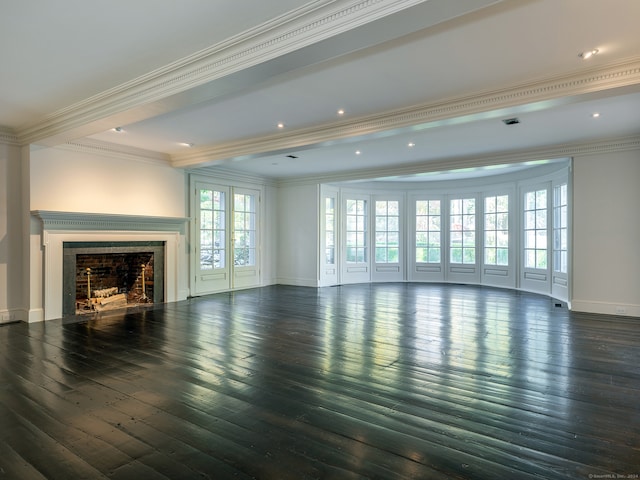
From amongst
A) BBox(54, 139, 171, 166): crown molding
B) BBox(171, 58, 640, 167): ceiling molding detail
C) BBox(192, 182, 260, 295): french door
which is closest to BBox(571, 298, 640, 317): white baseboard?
BBox(171, 58, 640, 167): ceiling molding detail

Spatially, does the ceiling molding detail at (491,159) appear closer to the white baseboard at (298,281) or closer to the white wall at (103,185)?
the white baseboard at (298,281)

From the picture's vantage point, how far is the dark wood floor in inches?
85.6

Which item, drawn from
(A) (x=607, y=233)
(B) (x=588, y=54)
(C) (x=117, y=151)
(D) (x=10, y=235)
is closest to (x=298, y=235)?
(C) (x=117, y=151)

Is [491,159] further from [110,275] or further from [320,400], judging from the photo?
[110,275]

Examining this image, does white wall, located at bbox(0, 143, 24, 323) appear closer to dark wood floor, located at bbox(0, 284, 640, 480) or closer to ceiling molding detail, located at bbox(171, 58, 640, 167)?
dark wood floor, located at bbox(0, 284, 640, 480)

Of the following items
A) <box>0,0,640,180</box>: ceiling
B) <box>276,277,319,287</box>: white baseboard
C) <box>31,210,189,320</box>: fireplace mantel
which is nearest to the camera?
<box>0,0,640,180</box>: ceiling

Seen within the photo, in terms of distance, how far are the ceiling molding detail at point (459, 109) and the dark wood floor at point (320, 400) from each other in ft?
8.85

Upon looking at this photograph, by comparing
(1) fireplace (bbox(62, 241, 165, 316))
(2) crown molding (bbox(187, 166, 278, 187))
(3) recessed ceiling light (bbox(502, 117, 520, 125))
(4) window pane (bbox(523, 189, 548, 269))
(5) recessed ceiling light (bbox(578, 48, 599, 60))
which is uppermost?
(5) recessed ceiling light (bbox(578, 48, 599, 60))

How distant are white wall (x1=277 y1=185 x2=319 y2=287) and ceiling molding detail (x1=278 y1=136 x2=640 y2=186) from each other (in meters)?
0.49

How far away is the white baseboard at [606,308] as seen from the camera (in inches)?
246

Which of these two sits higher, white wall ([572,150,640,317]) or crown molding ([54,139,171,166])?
crown molding ([54,139,171,166])

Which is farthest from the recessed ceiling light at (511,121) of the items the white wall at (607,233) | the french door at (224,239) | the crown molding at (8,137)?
the crown molding at (8,137)

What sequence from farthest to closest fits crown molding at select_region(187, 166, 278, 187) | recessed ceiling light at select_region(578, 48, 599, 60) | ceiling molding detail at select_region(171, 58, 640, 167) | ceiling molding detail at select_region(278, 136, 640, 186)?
crown molding at select_region(187, 166, 278, 187), ceiling molding detail at select_region(278, 136, 640, 186), ceiling molding detail at select_region(171, 58, 640, 167), recessed ceiling light at select_region(578, 48, 599, 60)

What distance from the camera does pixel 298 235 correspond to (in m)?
10.3
